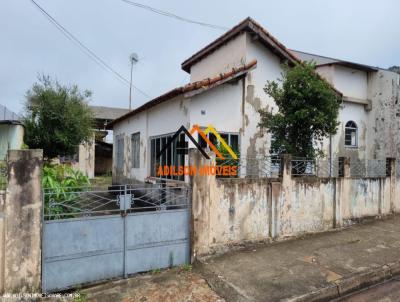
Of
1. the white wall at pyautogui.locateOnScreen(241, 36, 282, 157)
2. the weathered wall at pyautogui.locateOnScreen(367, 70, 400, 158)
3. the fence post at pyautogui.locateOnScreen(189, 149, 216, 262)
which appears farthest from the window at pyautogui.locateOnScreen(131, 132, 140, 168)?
the weathered wall at pyautogui.locateOnScreen(367, 70, 400, 158)

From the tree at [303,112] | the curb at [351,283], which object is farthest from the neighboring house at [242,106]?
the curb at [351,283]

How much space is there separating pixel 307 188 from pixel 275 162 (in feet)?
3.30

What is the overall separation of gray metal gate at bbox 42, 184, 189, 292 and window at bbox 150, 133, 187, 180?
2.66 meters

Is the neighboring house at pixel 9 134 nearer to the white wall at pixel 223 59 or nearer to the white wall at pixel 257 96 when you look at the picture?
the white wall at pixel 223 59

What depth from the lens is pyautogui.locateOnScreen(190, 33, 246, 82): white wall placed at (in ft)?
30.0

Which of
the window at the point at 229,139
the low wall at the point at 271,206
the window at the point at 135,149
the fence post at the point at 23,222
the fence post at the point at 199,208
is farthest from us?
the window at the point at 135,149

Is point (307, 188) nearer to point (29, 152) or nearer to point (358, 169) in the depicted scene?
point (358, 169)

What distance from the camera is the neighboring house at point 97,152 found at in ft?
64.3

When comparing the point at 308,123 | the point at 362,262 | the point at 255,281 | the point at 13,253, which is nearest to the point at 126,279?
the point at 13,253

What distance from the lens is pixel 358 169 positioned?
848cm

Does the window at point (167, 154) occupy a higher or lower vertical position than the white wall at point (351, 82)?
lower

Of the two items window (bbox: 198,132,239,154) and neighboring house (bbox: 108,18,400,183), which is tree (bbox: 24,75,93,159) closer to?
neighboring house (bbox: 108,18,400,183)

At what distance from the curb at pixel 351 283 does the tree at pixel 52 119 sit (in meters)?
13.8

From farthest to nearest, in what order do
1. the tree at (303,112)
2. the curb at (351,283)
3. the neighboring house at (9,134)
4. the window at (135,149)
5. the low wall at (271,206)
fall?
the neighboring house at (9,134)
the window at (135,149)
the tree at (303,112)
the low wall at (271,206)
the curb at (351,283)
